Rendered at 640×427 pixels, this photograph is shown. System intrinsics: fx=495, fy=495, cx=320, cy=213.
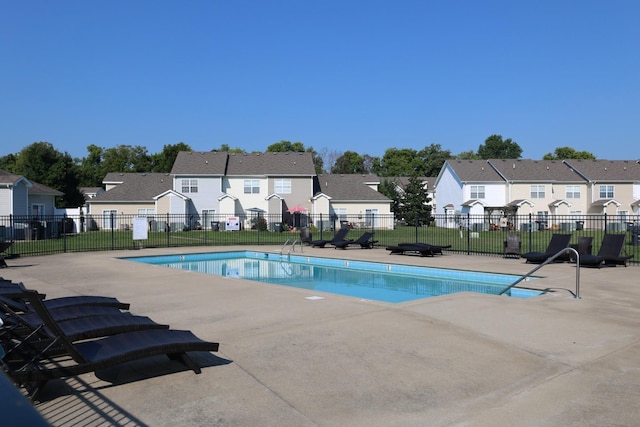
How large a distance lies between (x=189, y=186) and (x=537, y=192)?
3797cm

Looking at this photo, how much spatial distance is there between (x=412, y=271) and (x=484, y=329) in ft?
29.6

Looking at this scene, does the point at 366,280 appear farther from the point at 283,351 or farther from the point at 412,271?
the point at 283,351

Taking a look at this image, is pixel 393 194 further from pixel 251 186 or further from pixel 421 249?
pixel 421 249

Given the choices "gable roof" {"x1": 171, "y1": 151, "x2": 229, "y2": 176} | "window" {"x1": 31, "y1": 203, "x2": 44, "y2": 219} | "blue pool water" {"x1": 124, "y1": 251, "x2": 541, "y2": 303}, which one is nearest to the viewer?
"blue pool water" {"x1": 124, "y1": 251, "x2": 541, "y2": 303}

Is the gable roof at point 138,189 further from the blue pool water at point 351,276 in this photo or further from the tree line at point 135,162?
the blue pool water at point 351,276

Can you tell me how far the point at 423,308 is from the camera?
9.10 m

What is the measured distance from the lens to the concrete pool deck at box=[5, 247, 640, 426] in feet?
14.3

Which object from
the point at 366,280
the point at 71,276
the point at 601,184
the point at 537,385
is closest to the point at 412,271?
the point at 366,280

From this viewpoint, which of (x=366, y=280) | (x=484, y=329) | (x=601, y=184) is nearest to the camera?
(x=484, y=329)

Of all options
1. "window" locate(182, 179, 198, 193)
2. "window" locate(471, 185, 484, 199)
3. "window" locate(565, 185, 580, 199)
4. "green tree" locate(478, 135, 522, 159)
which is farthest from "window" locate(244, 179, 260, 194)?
"green tree" locate(478, 135, 522, 159)

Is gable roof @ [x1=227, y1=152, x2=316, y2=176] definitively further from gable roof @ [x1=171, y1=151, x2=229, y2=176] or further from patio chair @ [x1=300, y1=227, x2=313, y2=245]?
patio chair @ [x1=300, y1=227, x2=313, y2=245]

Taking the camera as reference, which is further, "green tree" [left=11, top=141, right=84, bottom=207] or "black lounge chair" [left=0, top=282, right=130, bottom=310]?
"green tree" [left=11, top=141, right=84, bottom=207]

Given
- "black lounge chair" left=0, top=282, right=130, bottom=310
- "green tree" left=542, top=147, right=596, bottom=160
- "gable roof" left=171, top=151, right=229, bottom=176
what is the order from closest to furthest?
"black lounge chair" left=0, top=282, right=130, bottom=310 < "gable roof" left=171, top=151, right=229, bottom=176 < "green tree" left=542, top=147, right=596, bottom=160

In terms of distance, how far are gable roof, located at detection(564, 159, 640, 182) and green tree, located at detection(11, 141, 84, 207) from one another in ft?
200
